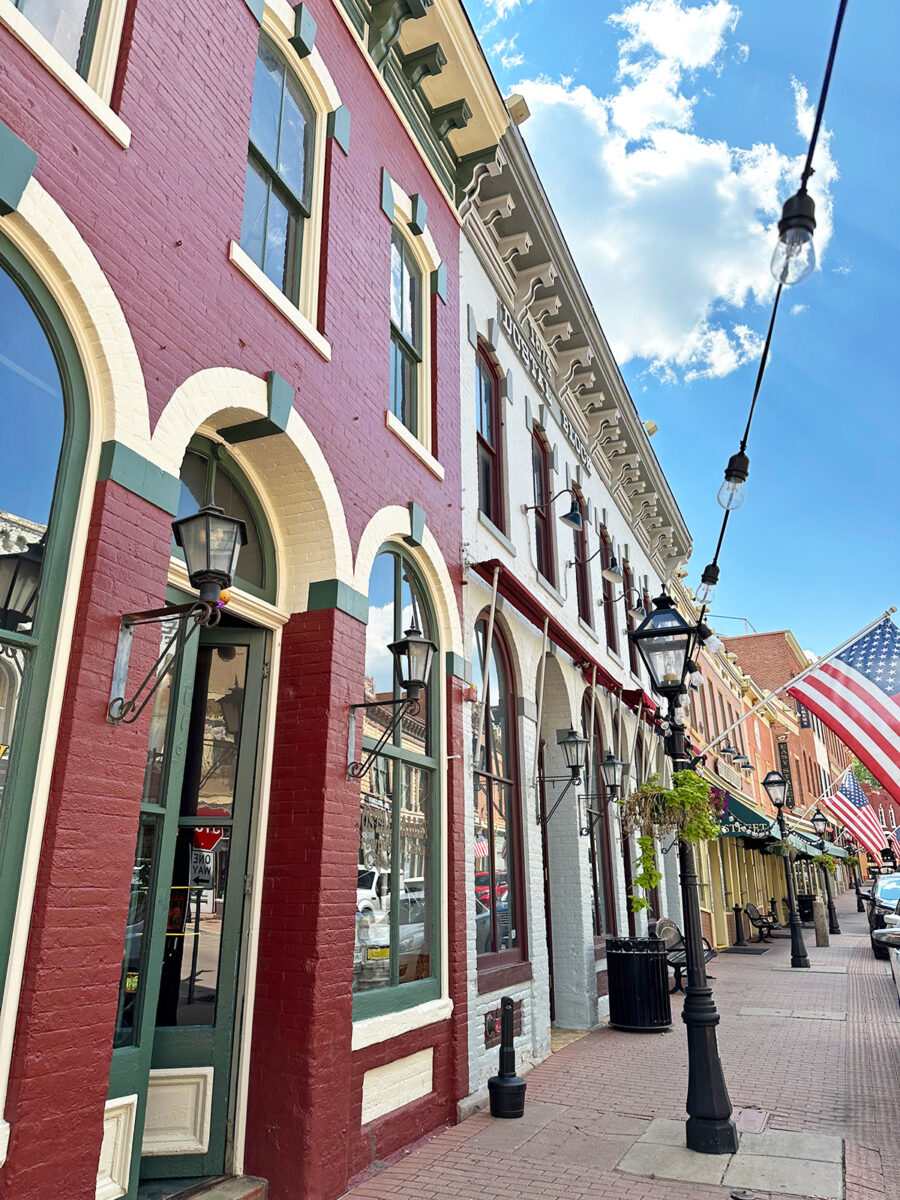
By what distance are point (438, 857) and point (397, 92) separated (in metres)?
7.72

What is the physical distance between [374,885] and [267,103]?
620cm

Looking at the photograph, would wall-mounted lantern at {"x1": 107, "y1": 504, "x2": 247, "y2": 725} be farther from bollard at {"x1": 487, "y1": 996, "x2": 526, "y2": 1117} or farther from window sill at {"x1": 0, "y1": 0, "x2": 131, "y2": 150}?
bollard at {"x1": 487, "y1": 996, "x2": 526, "y2": 1117}

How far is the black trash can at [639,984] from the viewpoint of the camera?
35.7 feet

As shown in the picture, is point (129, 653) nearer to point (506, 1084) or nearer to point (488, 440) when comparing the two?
point (506, 1084)

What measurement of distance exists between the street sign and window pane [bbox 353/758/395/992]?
120 cm

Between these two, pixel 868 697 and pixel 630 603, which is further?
pixel 630 603

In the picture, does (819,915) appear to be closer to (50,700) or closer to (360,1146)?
(360,1146)

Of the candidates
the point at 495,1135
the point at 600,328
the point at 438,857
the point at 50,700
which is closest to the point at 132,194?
the point at 50,700

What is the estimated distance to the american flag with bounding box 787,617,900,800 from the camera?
9.56m

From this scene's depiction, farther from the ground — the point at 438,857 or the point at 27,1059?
the point at 438,857

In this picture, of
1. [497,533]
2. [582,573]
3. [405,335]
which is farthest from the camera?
[582,573]

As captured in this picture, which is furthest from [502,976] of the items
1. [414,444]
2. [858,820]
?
[858,820]

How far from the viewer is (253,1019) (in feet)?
18.1

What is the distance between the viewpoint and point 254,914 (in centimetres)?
572
